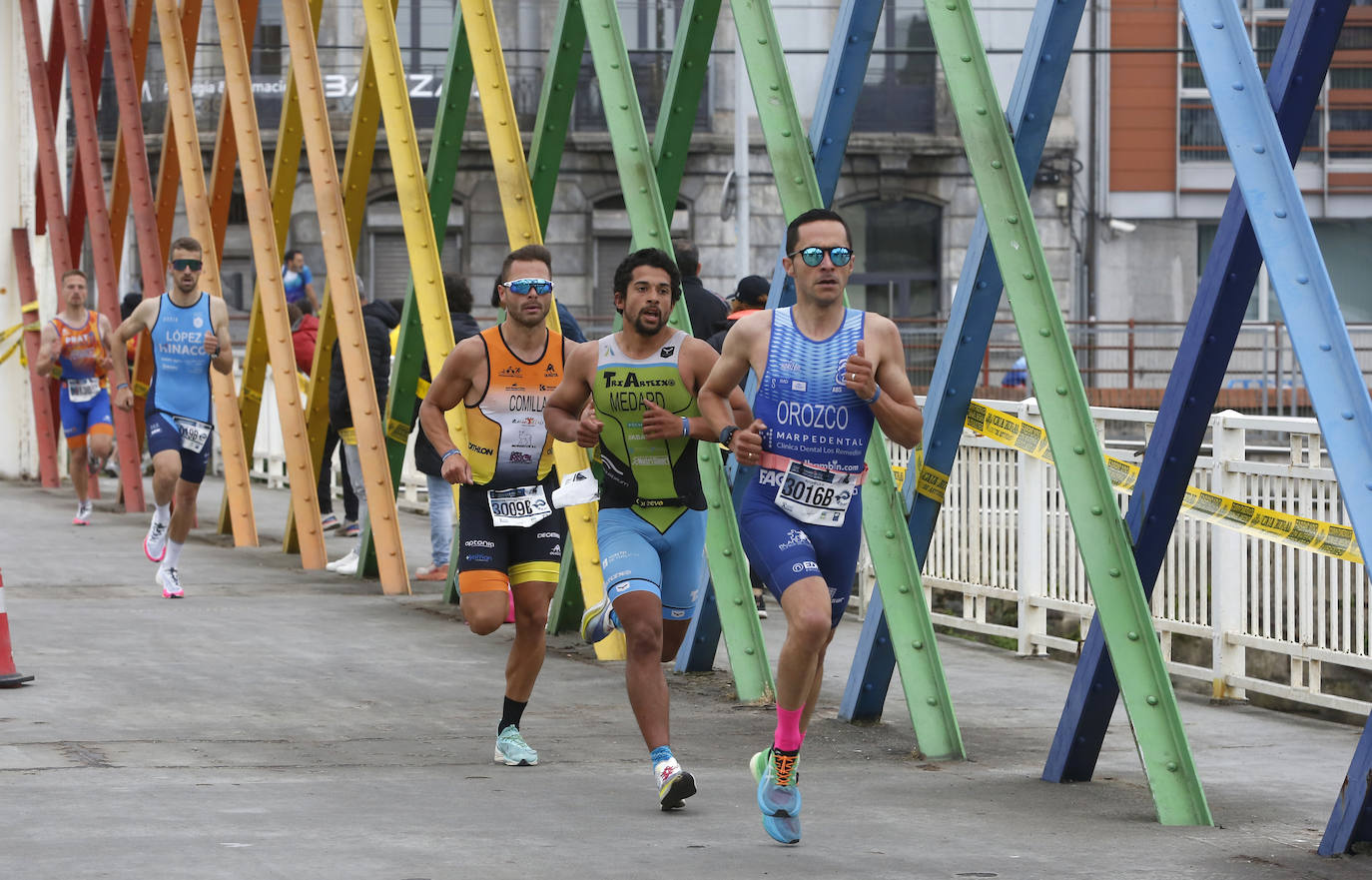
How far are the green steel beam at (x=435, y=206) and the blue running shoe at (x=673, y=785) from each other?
5886 millimetres

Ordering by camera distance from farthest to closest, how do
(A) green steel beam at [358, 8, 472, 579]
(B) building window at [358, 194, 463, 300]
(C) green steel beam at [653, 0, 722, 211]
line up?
(B) building window at [358, 194, 463, 300], (A) green steel beam at [358, 8, 472, 579], (C) green steel beam at [653, 0, 722, 211]

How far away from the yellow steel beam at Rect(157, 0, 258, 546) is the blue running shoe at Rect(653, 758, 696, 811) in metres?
9.77

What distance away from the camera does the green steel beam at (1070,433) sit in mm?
6797

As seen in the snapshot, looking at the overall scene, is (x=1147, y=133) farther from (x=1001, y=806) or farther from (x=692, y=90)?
(x=1001, y=806)

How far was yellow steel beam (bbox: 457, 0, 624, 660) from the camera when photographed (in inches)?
420

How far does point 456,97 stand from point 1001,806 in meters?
7.26

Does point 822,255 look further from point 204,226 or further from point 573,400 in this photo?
point 204,226

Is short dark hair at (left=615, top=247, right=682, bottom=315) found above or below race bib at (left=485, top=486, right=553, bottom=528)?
above

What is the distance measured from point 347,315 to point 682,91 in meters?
4.40

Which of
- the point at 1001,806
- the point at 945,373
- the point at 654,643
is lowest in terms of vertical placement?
the point at 1001,806

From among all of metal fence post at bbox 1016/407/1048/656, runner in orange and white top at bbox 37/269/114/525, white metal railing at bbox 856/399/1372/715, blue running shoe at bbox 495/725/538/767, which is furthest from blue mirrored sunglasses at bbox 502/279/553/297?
runner in orange and white top at bbox 37/269/114/525

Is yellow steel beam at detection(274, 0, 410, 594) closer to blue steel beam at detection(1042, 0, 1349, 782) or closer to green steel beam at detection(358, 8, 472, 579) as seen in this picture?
green steel beam at detection(358, 8, 472, 579)

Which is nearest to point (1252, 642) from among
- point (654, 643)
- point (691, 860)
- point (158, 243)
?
point (654, 643)

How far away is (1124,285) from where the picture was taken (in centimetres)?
3856
